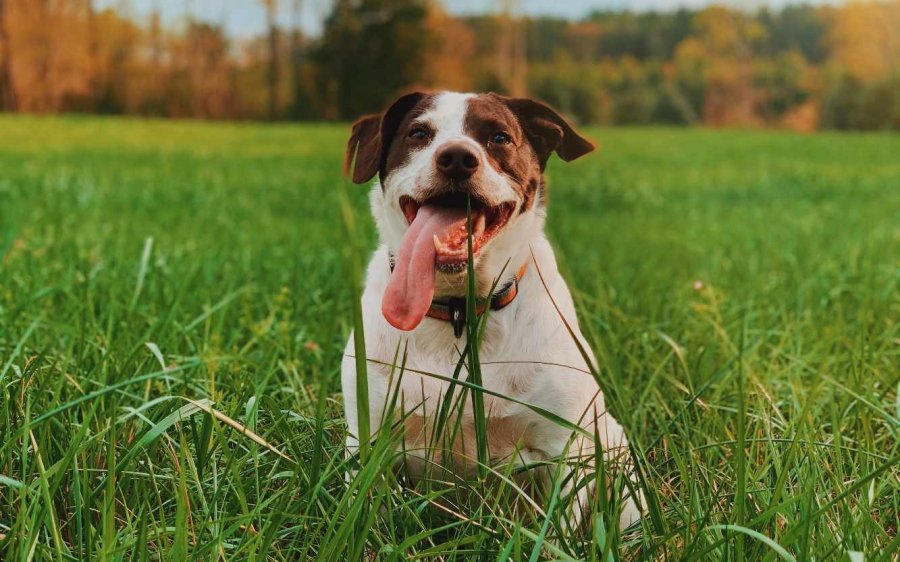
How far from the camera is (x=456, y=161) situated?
7.79 ft

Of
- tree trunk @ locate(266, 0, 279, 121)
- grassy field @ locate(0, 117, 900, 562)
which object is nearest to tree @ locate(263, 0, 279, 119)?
tree trunk @ locate(266, 0, 279, 121)

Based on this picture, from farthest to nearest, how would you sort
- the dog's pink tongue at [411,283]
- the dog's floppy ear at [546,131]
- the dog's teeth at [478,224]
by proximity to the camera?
1. the dog's floppy ear at [546,131]
2. the dog's teeth at [478,224]
3. the dog's pink tongue at [411,283]

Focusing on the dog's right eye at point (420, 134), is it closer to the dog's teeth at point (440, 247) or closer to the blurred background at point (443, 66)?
the dog's teeth at point (440, 247)

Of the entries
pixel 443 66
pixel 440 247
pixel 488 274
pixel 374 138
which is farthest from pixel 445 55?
pixel 440 247

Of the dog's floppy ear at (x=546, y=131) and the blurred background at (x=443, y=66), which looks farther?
the blurred background at (x=443, y=66)

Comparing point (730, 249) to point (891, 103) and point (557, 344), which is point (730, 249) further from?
point (891, 103)

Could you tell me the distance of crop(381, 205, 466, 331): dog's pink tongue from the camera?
2305 millimetres

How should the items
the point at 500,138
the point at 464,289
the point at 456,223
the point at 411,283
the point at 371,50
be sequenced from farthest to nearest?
the point at 371,50 < the point at 500,138 < the point at 464,289 < the point at 456,223 < the point at 411,283

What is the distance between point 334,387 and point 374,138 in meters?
0.95

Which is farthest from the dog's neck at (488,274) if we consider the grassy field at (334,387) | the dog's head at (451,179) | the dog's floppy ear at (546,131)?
the dog's floppy ear at (546,131)

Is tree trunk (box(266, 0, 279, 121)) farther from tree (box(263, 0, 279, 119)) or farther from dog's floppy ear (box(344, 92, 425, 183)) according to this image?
dog's floppy ear (box(344, 92, 425, 183))

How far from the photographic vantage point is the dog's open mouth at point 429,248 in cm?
232

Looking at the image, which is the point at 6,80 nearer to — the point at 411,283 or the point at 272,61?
the point at 272,61

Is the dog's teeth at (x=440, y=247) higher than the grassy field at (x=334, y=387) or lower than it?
higher
